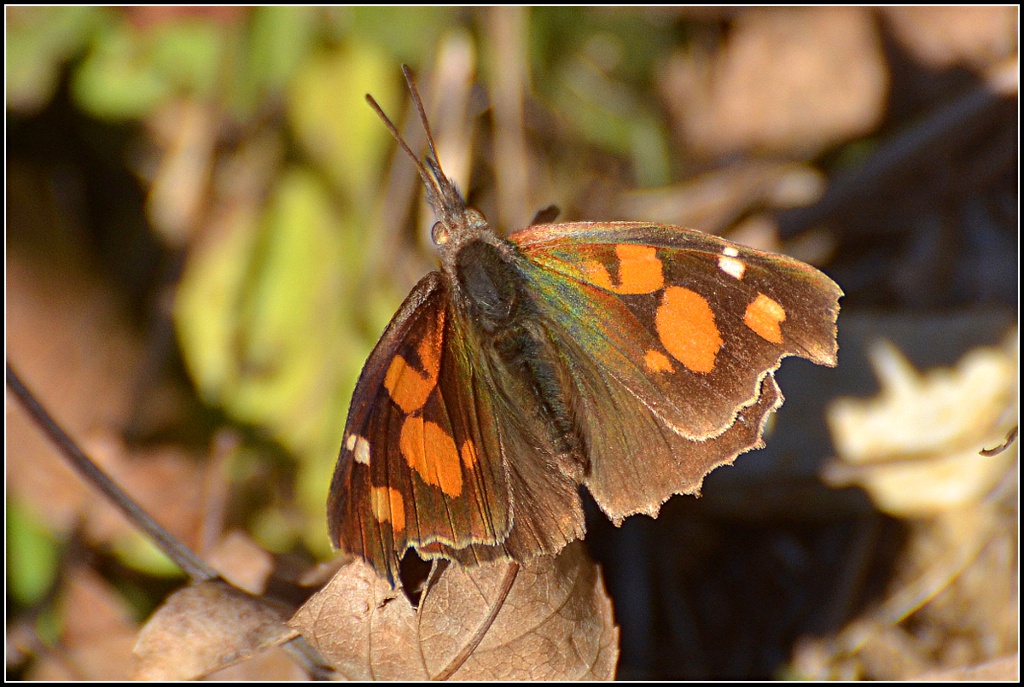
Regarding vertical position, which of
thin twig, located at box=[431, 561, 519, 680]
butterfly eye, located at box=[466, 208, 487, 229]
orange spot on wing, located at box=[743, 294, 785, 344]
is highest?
butterfly eye, located at box=[466, 208, 487, 229]

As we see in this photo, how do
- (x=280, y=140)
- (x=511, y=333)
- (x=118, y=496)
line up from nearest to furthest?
1. (x=118, y=496)
2. (x=511, y=333)
3. (x=280, y=140)

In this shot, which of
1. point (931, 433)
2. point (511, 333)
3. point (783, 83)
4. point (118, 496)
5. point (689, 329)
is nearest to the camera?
point (118, 496)

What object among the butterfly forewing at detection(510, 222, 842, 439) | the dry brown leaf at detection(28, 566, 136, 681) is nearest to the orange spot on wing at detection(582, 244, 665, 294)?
the butterfly forewing at detection(510, 222, 842, 439)

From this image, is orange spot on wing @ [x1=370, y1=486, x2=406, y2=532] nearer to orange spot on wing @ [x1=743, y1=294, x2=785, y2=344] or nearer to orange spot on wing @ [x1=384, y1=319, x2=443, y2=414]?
orange spot on wing @ [x1=384, y1=319, x2=443, y2=414]

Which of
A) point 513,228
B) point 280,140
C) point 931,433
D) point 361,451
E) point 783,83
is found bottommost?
point 931,433

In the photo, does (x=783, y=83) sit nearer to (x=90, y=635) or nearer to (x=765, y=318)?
(x=765, y=318)

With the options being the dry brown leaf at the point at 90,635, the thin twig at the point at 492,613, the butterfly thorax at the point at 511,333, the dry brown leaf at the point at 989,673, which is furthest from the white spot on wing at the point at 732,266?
the dry brown leaf at the point at 90,635

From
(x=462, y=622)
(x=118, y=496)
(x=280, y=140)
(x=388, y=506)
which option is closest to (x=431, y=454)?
(x=388, y=506)

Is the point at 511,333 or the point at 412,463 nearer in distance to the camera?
the point at 412,463
